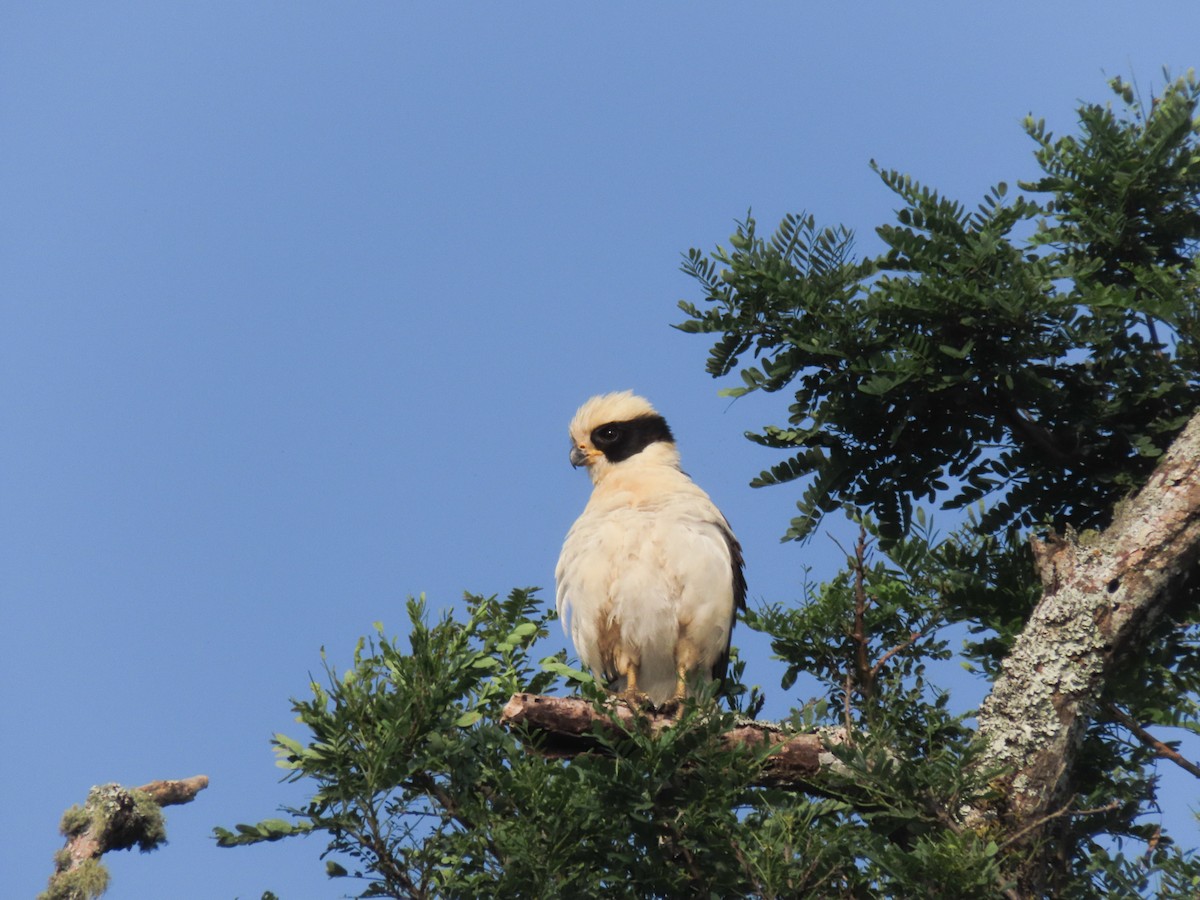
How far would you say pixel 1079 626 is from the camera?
4625mm

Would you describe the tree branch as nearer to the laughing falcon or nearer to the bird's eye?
the laughing falcon

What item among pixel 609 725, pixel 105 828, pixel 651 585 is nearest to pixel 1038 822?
pixel 609 725

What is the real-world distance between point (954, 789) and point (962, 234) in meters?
2.35

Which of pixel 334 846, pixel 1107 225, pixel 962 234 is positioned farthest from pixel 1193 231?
pixel 334 846

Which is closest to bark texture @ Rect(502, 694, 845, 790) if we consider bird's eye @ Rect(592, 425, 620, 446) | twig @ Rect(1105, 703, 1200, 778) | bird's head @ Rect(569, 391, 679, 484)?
twig @ Rect(1105, 703, 1200, 778)

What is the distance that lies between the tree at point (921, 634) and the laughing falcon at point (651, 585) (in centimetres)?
69

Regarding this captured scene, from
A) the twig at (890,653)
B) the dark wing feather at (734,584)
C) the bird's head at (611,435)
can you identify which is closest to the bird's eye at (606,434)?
the bird's head at (611,435)

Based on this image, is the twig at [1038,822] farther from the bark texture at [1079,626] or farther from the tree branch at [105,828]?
the tree branch at [105,828]

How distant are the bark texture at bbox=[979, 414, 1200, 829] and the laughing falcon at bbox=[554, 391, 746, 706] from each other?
2.04 m

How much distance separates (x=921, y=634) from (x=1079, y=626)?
0.93m

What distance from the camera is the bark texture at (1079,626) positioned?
14.7 ft

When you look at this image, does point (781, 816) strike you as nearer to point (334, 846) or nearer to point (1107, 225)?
point (334, 846)

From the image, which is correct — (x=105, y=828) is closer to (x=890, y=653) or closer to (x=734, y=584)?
(x=734, y=584)

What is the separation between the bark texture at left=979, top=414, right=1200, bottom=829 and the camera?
4.49m
